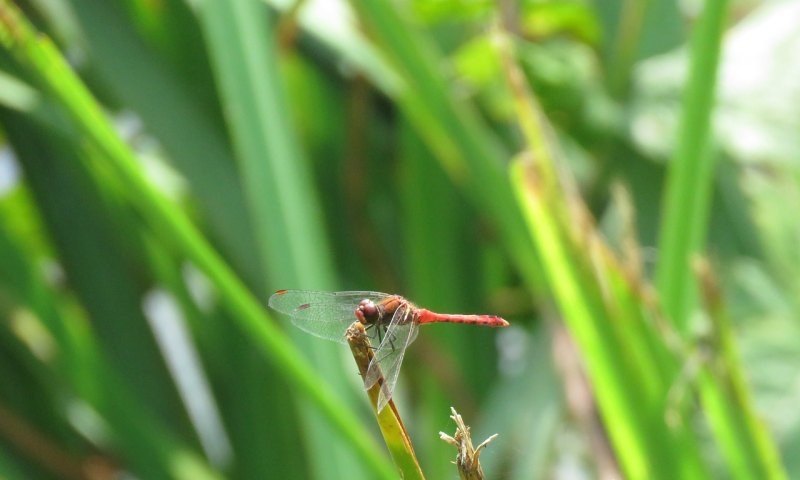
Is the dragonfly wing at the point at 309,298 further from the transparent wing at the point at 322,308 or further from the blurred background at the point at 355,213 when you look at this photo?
the blurred background at the point at 355,213

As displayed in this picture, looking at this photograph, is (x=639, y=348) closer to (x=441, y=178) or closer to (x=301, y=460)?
(x=441, y=178)

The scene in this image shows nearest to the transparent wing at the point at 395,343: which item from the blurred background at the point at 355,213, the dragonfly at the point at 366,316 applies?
the dragonfly at the point at 366,316

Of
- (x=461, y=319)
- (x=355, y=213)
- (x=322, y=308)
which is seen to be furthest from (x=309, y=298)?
(x=355, y=213)

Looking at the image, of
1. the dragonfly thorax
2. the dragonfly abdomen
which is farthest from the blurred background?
the dragonfly thorax

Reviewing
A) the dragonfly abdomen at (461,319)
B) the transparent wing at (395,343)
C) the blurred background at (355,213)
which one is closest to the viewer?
the transparent wing at (395,343)

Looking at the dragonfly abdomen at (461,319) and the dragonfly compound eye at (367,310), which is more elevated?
the dragonfly abdomen at (461,319)

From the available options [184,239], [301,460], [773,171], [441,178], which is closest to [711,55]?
[184,239]
